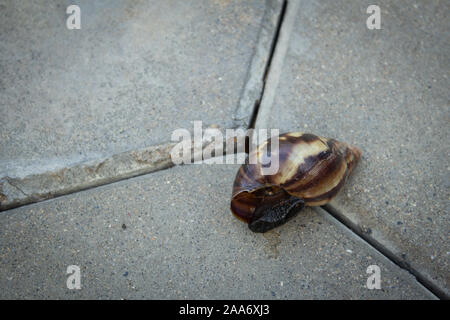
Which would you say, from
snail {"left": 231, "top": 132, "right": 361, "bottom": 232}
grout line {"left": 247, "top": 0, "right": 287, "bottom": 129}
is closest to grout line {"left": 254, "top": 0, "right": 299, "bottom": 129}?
grout line {"left": 247, "top": 0, "right": 287, "bottom": 129}

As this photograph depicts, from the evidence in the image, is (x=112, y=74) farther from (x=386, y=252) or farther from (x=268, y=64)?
(x=386, y=252)

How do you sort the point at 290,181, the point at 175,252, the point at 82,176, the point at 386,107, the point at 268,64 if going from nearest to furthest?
the point at 290,181
the point at 175,252
the point at 82,176
the point at 386,107
the point at 268,64

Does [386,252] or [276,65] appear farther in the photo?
[276,65]

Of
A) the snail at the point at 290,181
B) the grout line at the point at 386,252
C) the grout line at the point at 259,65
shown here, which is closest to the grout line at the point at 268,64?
the grout line at the point at 259,65

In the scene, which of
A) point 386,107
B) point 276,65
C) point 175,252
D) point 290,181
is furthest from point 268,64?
point 175,252

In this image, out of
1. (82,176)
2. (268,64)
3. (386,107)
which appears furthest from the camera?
(268,64)

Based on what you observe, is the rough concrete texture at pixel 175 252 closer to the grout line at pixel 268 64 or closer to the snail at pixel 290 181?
the snail at pixel 290 181

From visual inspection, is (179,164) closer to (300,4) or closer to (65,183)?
(65,183)
